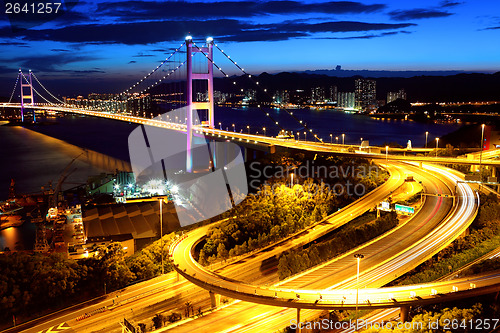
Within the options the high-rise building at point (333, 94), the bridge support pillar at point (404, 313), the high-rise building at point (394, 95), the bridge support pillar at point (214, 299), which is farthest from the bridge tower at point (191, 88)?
the high-rise building at point (394, 95)

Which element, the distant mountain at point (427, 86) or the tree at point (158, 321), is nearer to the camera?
the tree at point (158, 321)

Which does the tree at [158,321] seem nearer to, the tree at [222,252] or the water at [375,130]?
the tree at [222,252]

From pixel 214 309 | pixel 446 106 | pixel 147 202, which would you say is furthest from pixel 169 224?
pixel 446 106

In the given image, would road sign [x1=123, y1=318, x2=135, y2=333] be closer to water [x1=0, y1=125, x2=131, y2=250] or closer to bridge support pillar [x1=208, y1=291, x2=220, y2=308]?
bridge support pillar [x1=208, y1=291, x2=220, y2=308]

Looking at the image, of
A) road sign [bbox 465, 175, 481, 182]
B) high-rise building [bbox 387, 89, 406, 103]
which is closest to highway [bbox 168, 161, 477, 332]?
road sign [bbox 465, 175, 481, 182]

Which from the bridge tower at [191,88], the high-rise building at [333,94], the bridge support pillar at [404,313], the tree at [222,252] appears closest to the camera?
the bridge support pillar at [404,313]

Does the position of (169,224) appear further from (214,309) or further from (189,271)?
(214,309)

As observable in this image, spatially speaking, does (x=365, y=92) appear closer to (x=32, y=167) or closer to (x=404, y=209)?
(x=32, y=167)
